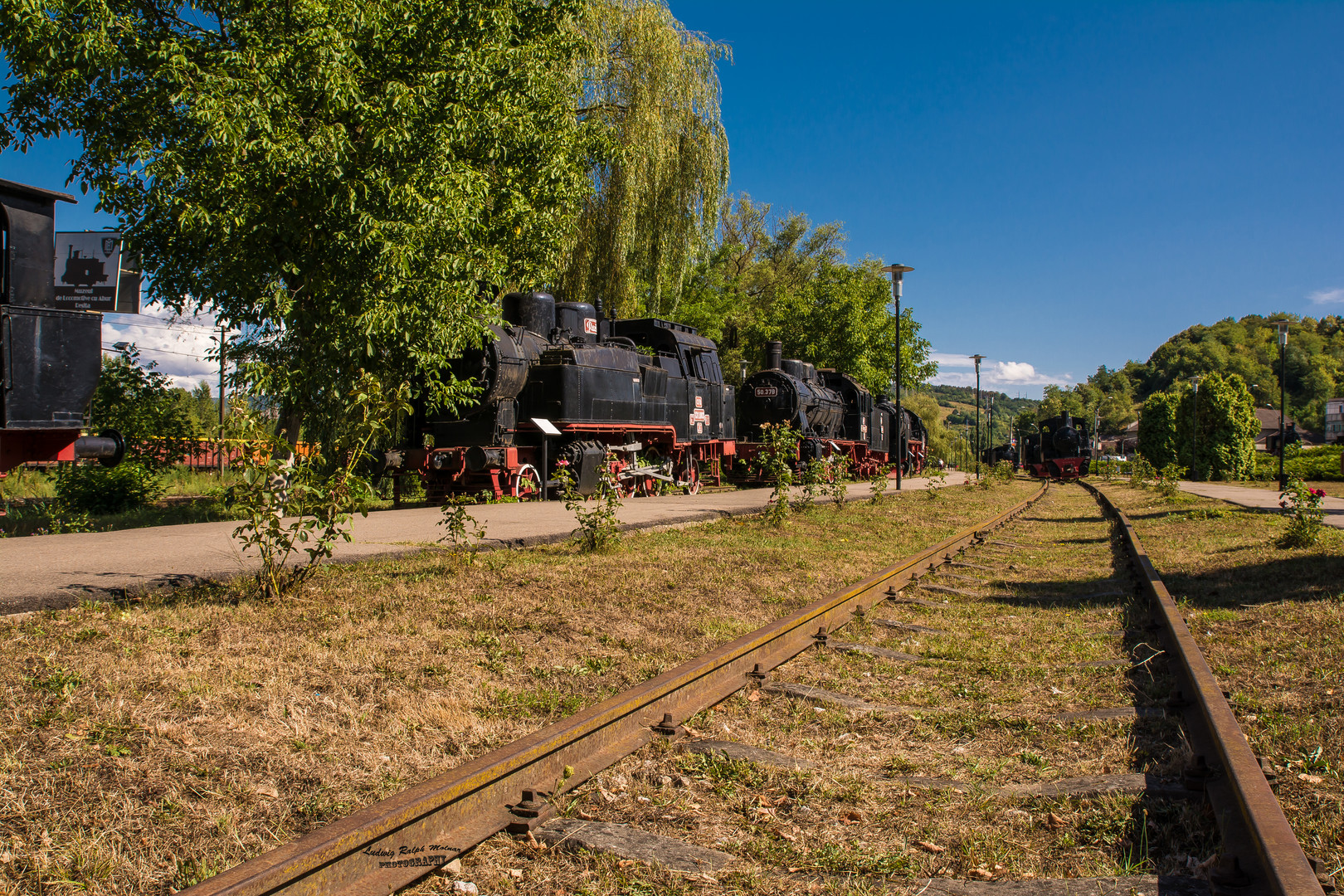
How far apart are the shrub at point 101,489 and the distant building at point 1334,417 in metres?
132

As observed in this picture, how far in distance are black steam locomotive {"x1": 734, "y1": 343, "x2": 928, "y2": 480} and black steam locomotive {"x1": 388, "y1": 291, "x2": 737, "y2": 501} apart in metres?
3.16

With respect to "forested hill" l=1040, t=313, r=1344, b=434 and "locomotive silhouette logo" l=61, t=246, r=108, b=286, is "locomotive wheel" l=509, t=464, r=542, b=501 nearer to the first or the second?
"locomotive silhouette logo" l=61, t=246, r=108, b=286

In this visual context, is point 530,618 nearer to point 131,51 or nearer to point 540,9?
point 131,51

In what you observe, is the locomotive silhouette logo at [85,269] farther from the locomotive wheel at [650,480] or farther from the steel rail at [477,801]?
the locomotive wheel at [650,480]

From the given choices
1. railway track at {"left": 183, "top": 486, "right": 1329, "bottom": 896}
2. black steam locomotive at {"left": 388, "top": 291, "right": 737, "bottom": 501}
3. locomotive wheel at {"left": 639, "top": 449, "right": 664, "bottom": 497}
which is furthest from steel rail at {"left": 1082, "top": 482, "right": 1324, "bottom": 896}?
locomotive wheel at {"left": 639, "top": 449, "right": 664, "bottom": 497}

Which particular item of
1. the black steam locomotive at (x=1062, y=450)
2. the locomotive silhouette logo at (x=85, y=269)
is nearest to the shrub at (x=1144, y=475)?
the black steam locomotive at (x=1062, y=450)

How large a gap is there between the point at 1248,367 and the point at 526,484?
15882 centimetres

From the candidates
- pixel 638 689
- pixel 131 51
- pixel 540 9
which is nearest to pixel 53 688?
pixel 638 689

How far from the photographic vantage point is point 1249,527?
42.2 ft

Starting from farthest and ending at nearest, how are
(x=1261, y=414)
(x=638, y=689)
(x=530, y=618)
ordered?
(x=1261, y=414), (x=530, y=618), (x=638, y=689)

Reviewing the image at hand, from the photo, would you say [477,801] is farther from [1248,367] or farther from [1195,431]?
[1248,367]

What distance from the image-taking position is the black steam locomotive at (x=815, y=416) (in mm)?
25155

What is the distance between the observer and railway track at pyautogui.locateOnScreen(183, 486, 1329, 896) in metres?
2.44

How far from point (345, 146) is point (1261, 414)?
136593 mm
